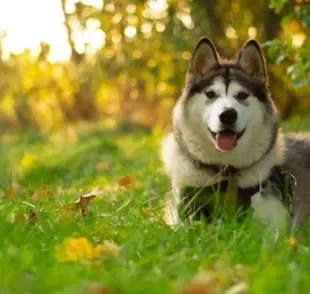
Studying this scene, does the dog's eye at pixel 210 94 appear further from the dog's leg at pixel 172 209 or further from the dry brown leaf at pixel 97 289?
the dry brown leaf at pixel 97 289

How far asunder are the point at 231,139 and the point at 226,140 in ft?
0.09

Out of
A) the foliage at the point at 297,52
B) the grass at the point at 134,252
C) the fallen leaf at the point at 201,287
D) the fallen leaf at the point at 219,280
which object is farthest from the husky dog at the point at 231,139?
the fallen leaf at the point at 201,287

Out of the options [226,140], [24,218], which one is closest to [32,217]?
[24,218]

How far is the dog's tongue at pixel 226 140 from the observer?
4.13 m

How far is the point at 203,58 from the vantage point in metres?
4.37

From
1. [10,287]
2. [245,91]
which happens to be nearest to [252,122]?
[245,91]

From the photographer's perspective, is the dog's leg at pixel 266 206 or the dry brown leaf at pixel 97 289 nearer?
the dry brown leaf at pixel 97 289

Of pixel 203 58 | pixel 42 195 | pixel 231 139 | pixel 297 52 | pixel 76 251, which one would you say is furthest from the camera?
pixel 297 52

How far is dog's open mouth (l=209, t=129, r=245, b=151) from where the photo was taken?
413 centimetres

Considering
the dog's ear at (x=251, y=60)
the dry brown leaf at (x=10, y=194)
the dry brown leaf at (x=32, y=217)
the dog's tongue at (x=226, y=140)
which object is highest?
the dog's ear at (x=251, y=60)

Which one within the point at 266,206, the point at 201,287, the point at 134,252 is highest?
the point at 201,287

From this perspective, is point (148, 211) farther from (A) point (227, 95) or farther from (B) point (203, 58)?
(B) point (203, 58)

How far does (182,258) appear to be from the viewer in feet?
9.66

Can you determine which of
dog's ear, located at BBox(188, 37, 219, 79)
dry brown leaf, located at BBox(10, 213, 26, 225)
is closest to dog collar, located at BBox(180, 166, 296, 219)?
dog's ear, located at BBox(188, 37, 219, 79)
